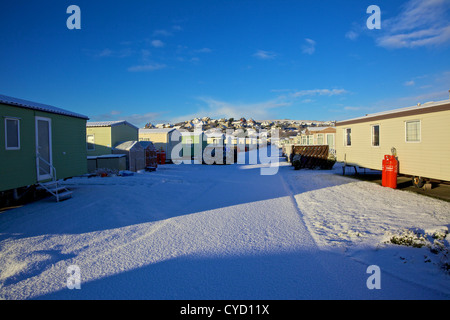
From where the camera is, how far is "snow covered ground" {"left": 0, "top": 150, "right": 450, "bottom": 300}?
3.37 m

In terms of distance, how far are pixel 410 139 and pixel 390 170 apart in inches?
58.4

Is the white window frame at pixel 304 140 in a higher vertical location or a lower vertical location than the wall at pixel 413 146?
higher

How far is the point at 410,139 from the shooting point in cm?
1023

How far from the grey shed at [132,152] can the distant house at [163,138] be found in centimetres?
774

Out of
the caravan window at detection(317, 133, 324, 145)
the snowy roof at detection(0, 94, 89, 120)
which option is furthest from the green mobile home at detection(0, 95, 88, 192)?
the caravan window at detection(317, 133, 324, 145)

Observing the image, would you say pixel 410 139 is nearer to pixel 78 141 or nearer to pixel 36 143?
pixel 78 141

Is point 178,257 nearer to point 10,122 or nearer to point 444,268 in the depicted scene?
point 444,268

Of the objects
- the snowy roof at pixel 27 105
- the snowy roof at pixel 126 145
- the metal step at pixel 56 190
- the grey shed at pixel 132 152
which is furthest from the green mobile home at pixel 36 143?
the snowy roof at pixel 126 145

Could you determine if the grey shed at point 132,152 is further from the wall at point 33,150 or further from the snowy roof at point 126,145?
the wall at point 33,150

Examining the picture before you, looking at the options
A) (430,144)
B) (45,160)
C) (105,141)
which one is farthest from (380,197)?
(105,141)

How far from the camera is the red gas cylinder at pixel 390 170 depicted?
34.6 feet

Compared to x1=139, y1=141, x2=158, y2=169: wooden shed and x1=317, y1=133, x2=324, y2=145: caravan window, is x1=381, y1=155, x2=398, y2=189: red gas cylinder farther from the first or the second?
x1=317, y1=133, x2=324, y2=145: caravan window

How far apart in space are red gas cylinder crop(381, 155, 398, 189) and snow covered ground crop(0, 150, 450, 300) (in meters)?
2.21
